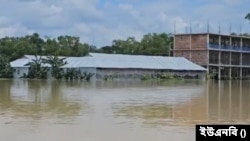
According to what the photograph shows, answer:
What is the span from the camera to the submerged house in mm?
60094

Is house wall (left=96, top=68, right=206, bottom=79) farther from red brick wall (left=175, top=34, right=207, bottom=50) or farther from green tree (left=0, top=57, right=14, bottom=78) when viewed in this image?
green tree (left=0, top=57, right=14, bottom=78)

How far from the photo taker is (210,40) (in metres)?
74.2

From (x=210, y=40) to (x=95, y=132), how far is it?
6490cm

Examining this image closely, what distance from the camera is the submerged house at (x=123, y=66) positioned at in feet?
197

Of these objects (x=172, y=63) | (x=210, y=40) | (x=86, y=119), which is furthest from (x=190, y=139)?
(x=210, y=40)

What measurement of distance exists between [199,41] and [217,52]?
3625 millimetres

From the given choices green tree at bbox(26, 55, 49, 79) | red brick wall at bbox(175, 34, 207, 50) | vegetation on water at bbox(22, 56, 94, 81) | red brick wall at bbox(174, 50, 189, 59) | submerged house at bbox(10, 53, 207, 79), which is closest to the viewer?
vegetation on water at bbox(22, 56, 94, 81)

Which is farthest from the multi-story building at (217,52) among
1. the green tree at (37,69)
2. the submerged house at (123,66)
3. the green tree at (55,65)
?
the green tree at (37,69)

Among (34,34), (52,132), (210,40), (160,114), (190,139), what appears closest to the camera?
(190,139)

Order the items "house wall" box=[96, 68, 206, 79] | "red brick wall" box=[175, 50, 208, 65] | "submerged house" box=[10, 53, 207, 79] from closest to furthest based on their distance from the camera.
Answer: "house wall" box=[96, 68, 206, 79]
"submerged house" box=[10, 53, 207, 79]
"red brick wall" box=[175, 50, 208, 65]

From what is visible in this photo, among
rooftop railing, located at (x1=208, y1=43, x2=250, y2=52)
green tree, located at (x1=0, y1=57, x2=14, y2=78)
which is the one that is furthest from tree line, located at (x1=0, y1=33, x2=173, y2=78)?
rooftop railing, located at (x1=208, y1=43, x2=250, y2=52)

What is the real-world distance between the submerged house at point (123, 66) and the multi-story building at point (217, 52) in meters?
3.32

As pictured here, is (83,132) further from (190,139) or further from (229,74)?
(229,74)

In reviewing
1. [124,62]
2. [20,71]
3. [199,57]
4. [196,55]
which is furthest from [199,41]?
[20,71]
